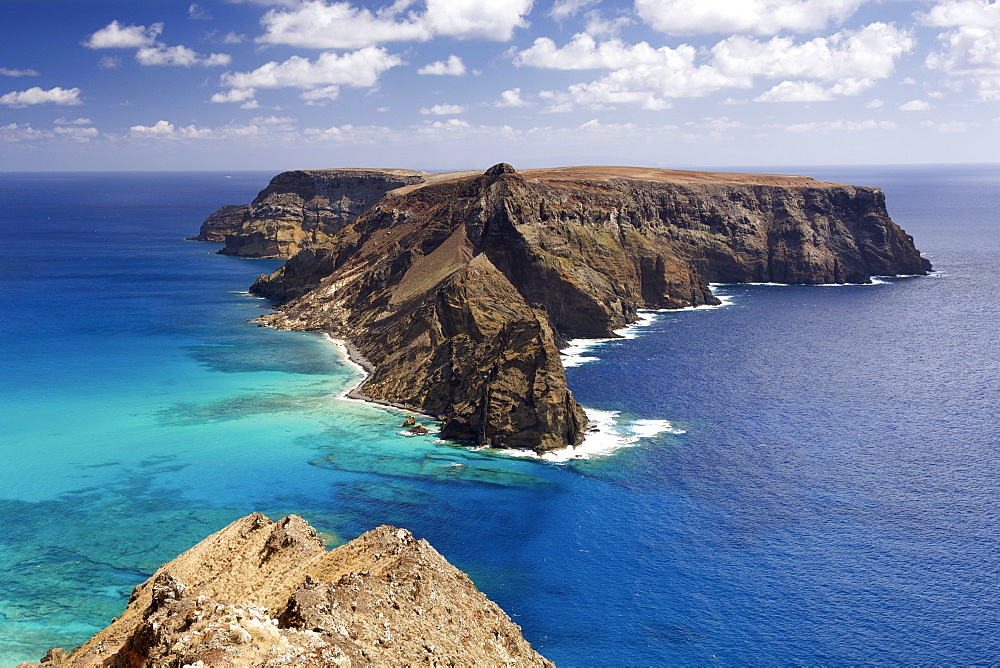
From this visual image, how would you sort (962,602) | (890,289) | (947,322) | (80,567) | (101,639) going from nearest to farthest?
(101,639)
(962,602)
(80,567)
(947,322)
(890,289)

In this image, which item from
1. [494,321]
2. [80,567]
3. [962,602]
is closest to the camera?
[962,602]

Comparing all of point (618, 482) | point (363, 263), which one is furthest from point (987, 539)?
point (363, 263)

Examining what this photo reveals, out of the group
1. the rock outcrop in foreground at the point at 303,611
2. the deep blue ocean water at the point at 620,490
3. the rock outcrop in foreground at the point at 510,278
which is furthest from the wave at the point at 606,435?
the rock outcrop in foreground at the point at 303,611

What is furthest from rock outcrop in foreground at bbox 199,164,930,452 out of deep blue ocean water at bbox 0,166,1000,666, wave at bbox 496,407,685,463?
deep blue ocean water at bbox 0,166,1000,666

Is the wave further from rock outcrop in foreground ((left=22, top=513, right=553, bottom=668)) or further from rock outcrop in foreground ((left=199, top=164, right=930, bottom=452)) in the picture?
rock outcrop in foreground ((left=22, top=513, right=553, bottom=668))

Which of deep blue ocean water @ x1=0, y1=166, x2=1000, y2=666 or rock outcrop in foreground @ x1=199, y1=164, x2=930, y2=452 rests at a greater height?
rock outcrop in foreground @ x1=199, y1=164, x2=930, y2=452

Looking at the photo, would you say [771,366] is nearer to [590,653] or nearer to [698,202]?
[590,653]

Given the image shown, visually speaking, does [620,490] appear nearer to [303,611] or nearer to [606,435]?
[606,435]

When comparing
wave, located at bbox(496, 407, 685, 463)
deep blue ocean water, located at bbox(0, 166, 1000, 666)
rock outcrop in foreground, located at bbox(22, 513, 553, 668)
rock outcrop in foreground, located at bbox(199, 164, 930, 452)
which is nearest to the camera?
rock outcrop in foreground, located at bbox(22, 513, 553, 668)
